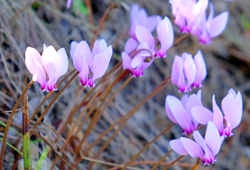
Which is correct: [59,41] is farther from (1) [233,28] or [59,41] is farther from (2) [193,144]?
(1) [233,28]

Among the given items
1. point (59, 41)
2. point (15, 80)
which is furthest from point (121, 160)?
point (59, 41)

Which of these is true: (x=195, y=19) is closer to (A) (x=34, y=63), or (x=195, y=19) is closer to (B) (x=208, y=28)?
(B) (x=208, y=28)

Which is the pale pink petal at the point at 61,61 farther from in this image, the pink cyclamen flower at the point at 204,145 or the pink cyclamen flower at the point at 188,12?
the pink cyclamen flower at the point at 188,12

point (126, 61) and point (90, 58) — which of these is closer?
point (90, 58)

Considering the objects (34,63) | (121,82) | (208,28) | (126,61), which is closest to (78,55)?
(34,63)

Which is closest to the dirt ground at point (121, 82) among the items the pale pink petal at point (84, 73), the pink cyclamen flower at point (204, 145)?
the pale pink petal at point (84, 73)

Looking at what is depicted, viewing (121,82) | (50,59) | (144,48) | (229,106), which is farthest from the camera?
(121,82)
